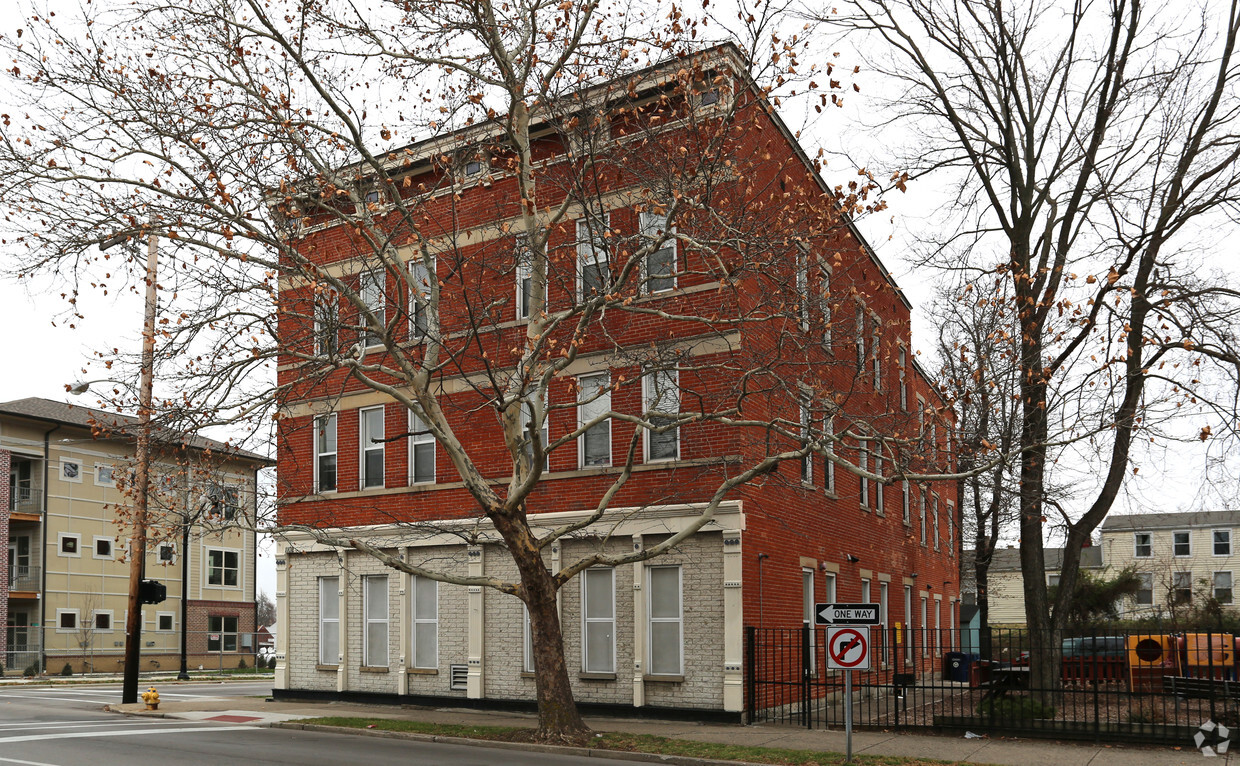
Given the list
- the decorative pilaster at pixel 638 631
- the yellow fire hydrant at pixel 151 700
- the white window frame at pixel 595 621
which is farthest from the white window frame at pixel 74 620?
the decorative pilaster at pixel 638 631

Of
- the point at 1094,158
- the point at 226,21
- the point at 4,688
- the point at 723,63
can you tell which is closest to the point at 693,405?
the point at 723,63

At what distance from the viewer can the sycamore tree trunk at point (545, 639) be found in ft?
53.0

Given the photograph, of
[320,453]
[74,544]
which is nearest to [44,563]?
[74,544]

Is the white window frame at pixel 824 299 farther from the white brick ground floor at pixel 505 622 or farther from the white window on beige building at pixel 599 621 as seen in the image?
the white window on beige building at pixel 599 621

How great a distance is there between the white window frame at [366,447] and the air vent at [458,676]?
4.54 metres

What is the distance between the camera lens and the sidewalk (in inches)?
585

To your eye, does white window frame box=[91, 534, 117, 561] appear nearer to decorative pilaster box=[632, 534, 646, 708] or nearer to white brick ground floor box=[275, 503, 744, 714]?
white brick ground floor box=[275, 503, 744, 714]

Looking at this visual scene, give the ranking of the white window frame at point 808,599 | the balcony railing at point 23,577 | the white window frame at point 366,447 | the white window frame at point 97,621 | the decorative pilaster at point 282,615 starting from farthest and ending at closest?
the white window frame at point 97,621 < the balcony railing at point 23,577 < the decorative pilaster at point 282,615 < the white window frame at point 366,447 < the white window frame at point 808,599

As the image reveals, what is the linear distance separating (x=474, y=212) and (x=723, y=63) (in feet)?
31.9

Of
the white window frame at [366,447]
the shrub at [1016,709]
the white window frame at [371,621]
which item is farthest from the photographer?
the white window frame at [366,447]

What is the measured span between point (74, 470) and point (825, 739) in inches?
1804

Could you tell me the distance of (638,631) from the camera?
20.0m

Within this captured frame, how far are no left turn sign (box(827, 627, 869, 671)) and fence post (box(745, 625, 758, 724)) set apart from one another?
4.81 m

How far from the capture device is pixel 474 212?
23.8 m
